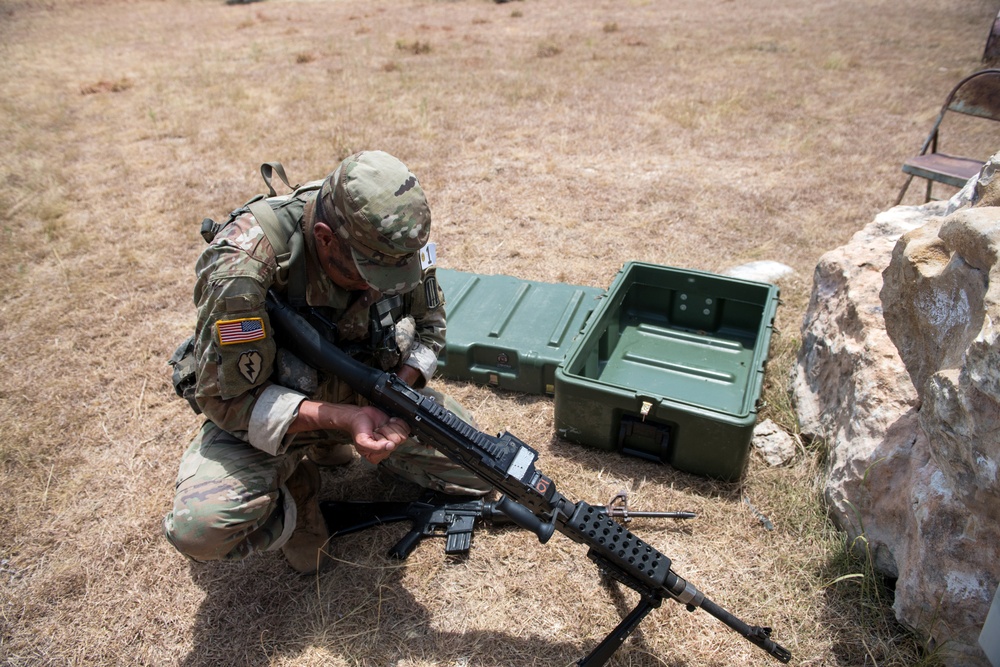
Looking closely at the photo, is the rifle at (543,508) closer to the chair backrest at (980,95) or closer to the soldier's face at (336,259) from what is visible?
the soldier's face at (336,259)

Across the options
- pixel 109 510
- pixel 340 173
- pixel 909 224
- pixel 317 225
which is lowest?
pixel 109 510

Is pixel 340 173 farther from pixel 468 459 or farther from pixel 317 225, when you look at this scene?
pixel 468 459

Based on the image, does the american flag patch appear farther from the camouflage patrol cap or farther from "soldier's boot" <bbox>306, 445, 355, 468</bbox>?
"soldier's boot" <bbox>306, 445, 355, 468</bbox>

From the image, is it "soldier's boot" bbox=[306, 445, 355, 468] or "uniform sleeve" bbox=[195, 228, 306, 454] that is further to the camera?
"soldier's boot" bbox=[306, 445, 355, 468]

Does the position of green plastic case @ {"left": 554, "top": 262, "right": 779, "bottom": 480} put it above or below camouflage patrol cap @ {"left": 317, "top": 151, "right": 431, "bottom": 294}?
below

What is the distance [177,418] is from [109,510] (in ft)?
2.49

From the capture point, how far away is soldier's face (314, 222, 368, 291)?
254cm

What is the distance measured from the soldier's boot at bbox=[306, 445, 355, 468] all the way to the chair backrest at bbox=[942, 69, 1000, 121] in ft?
18.8

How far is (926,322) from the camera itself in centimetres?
232

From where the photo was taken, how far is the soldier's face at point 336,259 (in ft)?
8.35

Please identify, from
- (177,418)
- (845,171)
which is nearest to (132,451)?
(177,418)

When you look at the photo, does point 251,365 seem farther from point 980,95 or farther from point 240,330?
point 980,95

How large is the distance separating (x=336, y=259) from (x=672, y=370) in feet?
7.92

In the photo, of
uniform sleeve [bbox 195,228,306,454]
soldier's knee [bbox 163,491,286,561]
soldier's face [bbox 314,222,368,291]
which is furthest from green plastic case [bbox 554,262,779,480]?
soldier's knee [bbox 163,491,286,561]
